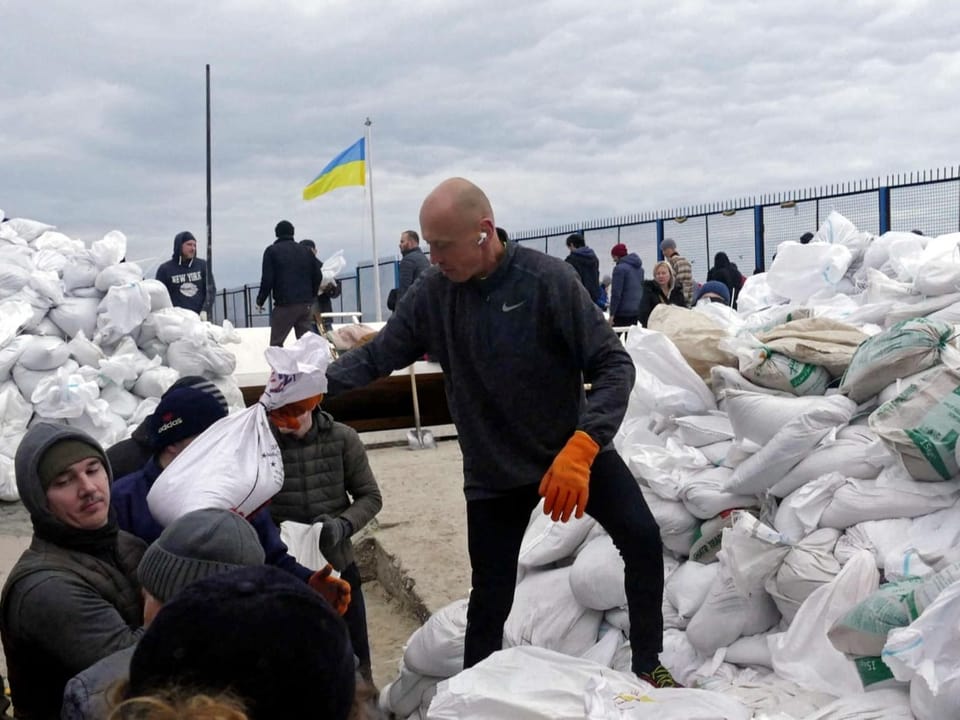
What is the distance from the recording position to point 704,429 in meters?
4.03

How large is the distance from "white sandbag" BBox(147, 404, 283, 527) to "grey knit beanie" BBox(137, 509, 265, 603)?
42cm

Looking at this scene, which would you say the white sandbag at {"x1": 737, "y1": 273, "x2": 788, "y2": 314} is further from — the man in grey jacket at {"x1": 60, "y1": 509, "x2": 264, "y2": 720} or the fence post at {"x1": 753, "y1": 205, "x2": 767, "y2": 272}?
the fence post at {"x1": 753, "y1": 205, "x2": 767, "y2": 272}

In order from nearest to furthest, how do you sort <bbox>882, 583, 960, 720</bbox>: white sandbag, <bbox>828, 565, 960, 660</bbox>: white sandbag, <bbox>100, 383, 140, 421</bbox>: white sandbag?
<bbox>882, 583, 960, 720</bbox>: white sandbag < <bbox>828, 565, 960, 660</bbox>: white sandbag < <bbox>100, 383, 140, 421</bbox>: white sandbag

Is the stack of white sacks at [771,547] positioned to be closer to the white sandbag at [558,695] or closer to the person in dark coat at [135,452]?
the white sandbag at [558,695]

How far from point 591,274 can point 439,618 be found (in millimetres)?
7287

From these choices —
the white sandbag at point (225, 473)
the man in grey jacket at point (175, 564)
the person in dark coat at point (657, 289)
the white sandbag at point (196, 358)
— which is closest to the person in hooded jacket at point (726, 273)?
the person in dark coat at point (657, 289)

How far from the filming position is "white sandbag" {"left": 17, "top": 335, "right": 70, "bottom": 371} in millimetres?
6461

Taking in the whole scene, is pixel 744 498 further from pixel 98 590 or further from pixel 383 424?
pixel 383 424

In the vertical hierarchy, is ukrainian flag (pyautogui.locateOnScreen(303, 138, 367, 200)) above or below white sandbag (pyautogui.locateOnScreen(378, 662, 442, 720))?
above

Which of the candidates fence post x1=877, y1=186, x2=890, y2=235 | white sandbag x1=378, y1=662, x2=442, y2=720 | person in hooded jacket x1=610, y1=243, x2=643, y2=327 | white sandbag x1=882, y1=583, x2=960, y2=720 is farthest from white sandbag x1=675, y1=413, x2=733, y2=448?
fence post x1=877, y1=186, x2=890, y2=235

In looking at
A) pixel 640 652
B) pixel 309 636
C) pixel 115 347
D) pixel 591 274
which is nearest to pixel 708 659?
pixel 640 652

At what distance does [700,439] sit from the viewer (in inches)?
159

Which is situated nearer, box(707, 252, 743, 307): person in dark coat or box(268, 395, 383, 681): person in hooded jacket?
box(268, 395, 383, 681): person in hooded jacket

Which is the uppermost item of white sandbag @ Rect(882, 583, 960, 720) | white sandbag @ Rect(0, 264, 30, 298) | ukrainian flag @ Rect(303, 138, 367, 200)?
ukrainian flag @ Rect(303, 138, 367, 200)
